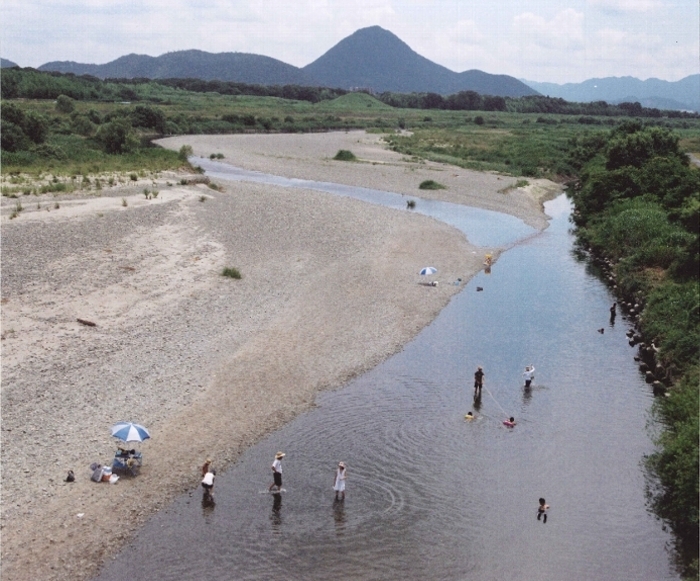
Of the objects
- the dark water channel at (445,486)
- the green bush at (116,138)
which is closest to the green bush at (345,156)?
the green bush at (116,138)

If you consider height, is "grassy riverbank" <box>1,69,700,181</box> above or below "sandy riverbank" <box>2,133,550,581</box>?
above

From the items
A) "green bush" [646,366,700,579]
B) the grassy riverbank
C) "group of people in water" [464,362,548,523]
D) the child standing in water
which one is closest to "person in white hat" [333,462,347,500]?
the child standing in water

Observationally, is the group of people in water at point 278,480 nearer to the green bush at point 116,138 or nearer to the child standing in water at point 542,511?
the child standing in water at point 542,511

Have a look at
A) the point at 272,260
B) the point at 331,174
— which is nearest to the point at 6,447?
the point at 272,260

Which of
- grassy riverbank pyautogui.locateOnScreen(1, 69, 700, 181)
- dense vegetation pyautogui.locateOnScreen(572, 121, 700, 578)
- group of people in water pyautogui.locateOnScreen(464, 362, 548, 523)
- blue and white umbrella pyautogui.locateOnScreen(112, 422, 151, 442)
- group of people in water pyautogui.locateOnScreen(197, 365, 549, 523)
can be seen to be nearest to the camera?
dense vegetation pyautogui.locateOnScreen(572, 121, 700, 578)

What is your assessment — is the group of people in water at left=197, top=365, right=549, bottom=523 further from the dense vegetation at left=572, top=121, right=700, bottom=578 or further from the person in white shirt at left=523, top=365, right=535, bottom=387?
the person in white shirt at left=523, top=365, right=535, bottom=387

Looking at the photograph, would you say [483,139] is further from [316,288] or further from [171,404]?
[171,404]

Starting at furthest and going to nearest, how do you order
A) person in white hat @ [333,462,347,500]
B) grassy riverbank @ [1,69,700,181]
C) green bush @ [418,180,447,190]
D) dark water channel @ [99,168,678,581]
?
green bush @ [418,180,447,190], grassy riverbank @ [1,69,700,181], person in white hat @ [333,462,347,500], dark water channel @ [99,168,678,581]
